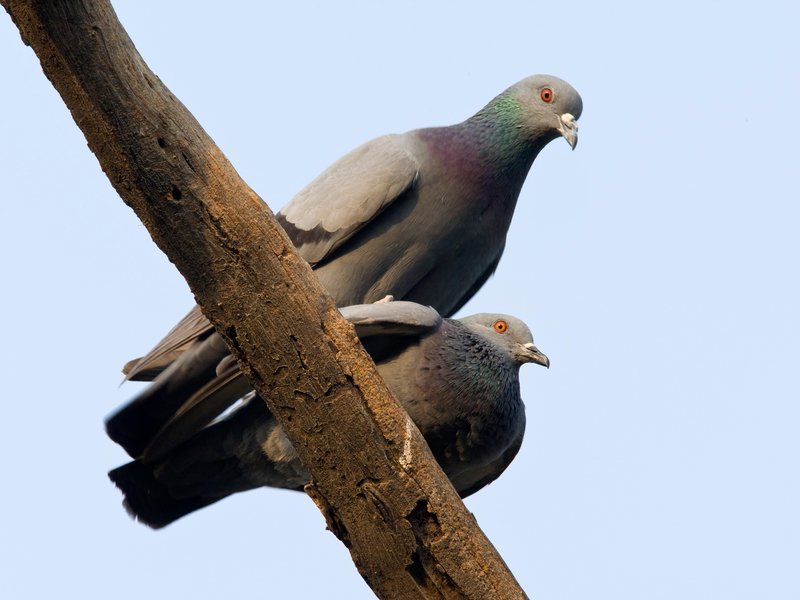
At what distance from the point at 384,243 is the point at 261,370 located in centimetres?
258

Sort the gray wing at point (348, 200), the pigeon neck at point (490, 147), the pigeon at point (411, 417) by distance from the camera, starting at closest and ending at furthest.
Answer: the pigeon at point (411, 417), the gray wing at point (348, 200), the pigeon neck at point (490, 147)

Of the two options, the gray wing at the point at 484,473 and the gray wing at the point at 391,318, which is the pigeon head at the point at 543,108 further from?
the gray wing at the point at 484,473

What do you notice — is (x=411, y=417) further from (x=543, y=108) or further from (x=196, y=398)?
(x=543, y=108)

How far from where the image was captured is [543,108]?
8.85 meters

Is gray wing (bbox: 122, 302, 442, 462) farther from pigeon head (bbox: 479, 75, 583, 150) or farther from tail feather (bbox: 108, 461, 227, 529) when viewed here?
pigeon head (bbox: 479, 75, 583, 150)

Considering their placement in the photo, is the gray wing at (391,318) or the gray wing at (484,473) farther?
the gray wing at (484,473)

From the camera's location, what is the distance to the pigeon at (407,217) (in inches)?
316

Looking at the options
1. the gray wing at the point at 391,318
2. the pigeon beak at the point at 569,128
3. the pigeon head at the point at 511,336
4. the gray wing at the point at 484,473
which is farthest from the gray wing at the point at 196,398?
the pigeon beak at the point at 569,128

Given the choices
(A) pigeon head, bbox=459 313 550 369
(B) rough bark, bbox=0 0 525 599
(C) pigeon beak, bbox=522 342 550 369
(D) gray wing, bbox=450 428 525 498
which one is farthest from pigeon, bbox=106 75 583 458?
(B) rough bark, bbox=0 0 525 599

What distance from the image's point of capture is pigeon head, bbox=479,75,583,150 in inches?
A: 345

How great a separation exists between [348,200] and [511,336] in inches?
56.1

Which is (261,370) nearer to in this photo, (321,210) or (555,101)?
(321,210)

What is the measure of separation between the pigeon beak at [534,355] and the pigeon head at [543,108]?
63.8 inches

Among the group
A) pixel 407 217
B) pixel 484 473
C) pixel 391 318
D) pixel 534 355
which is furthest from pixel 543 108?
pixel 484 473
